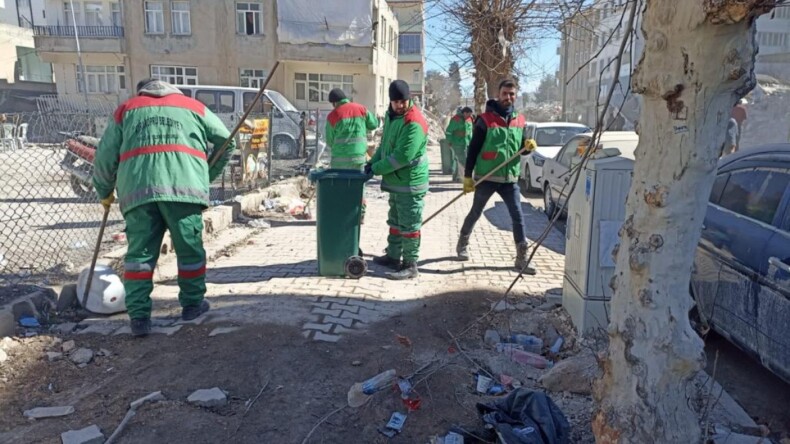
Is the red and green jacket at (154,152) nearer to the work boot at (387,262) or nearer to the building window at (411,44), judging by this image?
the work boot at (387,262)

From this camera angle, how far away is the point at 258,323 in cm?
422

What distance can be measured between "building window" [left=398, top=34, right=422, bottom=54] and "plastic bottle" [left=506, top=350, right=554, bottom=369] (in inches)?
1623

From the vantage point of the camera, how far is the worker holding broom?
5.80 meters

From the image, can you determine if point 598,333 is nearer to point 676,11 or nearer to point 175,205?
point 676,11

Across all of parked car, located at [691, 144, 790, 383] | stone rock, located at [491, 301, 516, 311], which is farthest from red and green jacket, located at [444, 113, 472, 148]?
parked car, located at [691, 144, 790, 383]

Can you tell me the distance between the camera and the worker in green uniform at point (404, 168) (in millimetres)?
5402

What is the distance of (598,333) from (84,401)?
321 centimetres

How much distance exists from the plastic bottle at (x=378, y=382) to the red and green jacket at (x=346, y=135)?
444 centimetres

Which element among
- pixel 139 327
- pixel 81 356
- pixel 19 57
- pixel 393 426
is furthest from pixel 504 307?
pixel 19 57

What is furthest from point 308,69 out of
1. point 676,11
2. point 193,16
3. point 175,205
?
point 676,11

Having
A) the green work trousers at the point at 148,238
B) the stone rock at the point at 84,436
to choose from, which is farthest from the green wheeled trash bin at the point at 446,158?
the stone rock at the point at 84,436

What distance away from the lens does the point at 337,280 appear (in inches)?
215

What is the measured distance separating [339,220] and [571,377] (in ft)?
8.92

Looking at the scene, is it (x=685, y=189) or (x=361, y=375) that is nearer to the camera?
(x=685, y=189)
